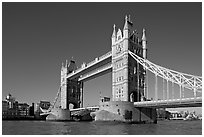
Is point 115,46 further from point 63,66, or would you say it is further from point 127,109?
point 63,66

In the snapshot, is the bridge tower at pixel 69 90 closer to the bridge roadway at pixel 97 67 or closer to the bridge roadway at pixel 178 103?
the bridge roadway at pixel 97 67

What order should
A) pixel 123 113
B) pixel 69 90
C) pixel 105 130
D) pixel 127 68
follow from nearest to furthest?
pixel 105 130, pixel 123 113, pixel 127 68, pixel 69 90

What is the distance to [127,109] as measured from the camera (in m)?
47.0

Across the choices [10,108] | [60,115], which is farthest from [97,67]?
[10,108]

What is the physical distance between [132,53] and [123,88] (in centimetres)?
646

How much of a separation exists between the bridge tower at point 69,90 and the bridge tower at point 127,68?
93.6 feet

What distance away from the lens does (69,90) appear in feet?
268

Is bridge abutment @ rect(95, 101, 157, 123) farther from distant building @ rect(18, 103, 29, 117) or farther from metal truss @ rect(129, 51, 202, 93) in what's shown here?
distant building @ rect(18, 103, 29, 117)

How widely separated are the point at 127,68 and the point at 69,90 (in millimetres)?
33419

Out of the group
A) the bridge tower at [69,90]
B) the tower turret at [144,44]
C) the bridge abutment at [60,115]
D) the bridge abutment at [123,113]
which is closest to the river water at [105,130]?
the bridge abutment at [123,113]

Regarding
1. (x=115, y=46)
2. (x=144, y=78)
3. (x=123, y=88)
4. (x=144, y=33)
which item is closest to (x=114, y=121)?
(x=123, y=88)

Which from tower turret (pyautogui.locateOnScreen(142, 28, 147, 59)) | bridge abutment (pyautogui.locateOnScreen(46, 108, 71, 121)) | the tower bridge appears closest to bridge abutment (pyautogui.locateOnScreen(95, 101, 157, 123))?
the tower bridge

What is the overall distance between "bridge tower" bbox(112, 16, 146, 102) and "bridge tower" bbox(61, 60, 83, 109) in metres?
28.5

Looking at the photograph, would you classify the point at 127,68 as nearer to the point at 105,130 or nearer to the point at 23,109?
the point at 105,130
